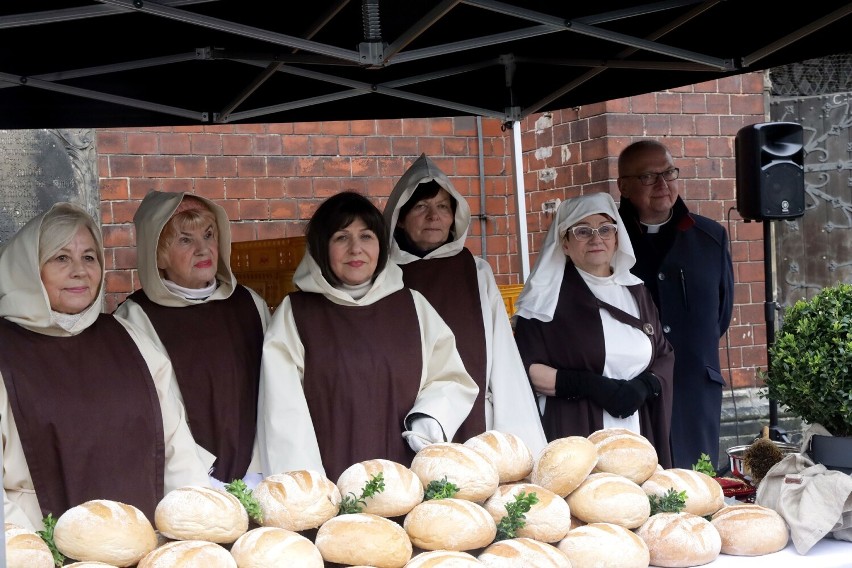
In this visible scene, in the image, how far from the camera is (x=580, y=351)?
12.5ft

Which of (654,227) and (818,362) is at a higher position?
(654,227)

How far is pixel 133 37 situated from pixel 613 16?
5.50ft

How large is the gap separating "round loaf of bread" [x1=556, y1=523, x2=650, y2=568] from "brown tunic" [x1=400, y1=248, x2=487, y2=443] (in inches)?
62.1

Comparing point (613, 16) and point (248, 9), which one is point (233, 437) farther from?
point (613, 16)

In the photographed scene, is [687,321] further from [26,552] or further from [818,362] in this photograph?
[26,552]

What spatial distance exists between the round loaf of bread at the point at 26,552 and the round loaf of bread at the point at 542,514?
2.81ft

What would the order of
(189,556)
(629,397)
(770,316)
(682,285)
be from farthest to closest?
(770,316) < (682,285) < (629,397) < (189,556)

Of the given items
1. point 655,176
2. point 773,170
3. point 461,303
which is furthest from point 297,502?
point 773,170

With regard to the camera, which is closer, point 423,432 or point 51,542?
point 51,542

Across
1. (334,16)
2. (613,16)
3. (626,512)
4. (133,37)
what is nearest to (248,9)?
(334,16)

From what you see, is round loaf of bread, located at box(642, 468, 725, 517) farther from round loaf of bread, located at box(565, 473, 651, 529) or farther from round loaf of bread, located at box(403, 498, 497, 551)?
round loaf of bread, located at box(403, 498, 497, 551)

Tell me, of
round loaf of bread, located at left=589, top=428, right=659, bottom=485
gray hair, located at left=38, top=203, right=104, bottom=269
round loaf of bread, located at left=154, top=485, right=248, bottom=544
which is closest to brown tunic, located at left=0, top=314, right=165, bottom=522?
gray hair, located at left=38, top=203, right=104, bottom=269

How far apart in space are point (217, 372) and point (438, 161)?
406 centimetres

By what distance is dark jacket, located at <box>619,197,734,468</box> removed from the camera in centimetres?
457
